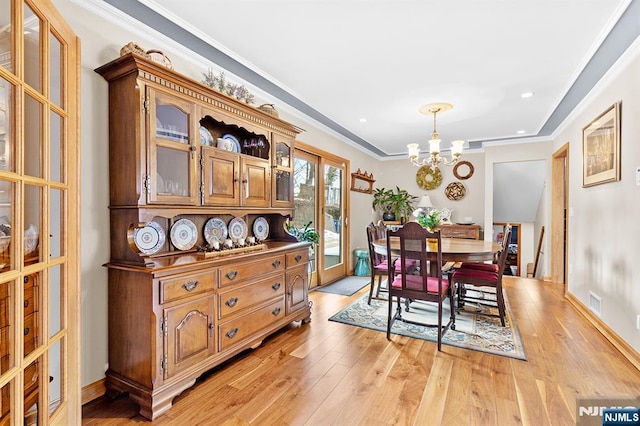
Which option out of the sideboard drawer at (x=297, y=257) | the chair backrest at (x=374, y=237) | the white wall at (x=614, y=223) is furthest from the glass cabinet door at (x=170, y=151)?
the white wall at (x=614, y=223)

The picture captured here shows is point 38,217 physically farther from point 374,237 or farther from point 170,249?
point 374,237

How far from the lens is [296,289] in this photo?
2.94 meters

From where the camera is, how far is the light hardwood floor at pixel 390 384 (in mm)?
1704

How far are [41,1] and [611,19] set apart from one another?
3.16m

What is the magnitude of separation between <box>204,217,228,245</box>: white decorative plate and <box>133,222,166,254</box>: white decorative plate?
383 mm

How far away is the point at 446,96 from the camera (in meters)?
3.35

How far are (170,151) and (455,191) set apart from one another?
18.8ft

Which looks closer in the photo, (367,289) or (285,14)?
(285,14)

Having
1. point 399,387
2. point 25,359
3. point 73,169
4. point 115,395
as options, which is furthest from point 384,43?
point 115,395

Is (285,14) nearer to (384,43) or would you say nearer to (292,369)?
(384,43)

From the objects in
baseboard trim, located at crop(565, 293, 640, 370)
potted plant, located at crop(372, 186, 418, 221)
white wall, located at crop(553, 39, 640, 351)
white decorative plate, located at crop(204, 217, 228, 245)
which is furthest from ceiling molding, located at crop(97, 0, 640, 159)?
potted plant, located at crop(372, 186, 418, 221)

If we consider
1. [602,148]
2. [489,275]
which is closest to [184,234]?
[489,275]

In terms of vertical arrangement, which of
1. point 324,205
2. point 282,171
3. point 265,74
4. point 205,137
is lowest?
point 324,205

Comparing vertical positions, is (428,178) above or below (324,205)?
above
